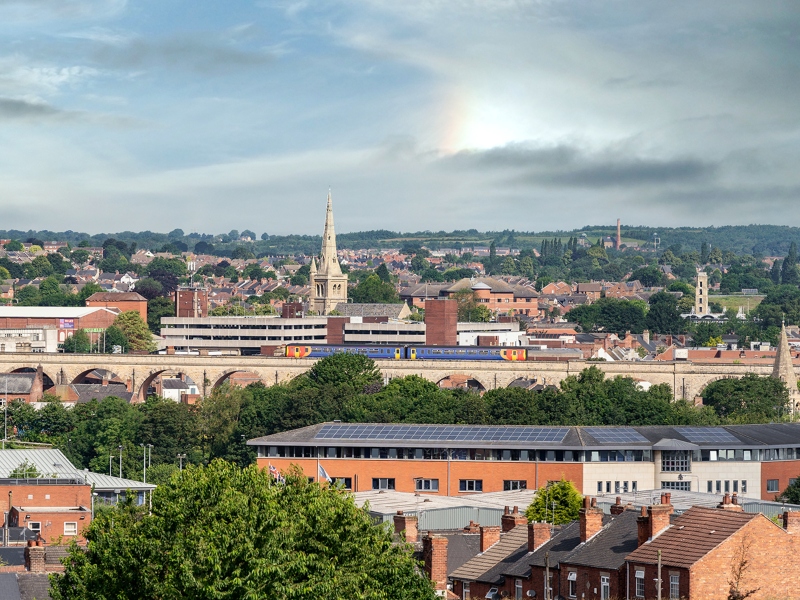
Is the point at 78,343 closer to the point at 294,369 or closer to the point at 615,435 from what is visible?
the point at 294,369

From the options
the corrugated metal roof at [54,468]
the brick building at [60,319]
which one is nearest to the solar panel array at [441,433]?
the corrugated metal roof at [54,468]

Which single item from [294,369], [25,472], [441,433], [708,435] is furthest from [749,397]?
[25,472]

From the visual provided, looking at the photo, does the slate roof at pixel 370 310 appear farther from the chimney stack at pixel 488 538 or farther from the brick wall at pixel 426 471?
the chimney stack at pixel 488 538

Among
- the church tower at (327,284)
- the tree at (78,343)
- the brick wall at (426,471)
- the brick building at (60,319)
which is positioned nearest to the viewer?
the brick wall at (426,471)

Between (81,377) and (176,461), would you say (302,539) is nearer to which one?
(176,461)

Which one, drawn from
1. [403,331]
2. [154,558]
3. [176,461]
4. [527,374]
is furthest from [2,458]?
[403,331]
